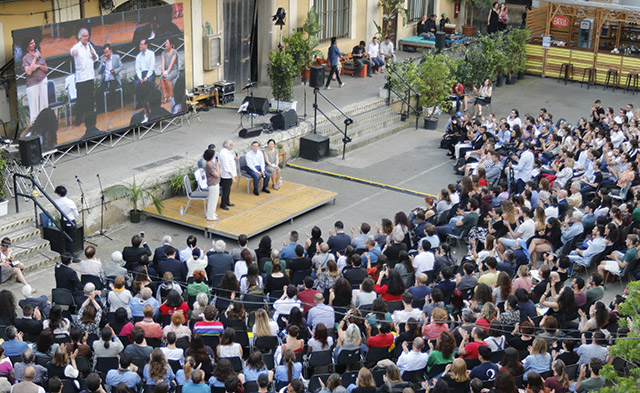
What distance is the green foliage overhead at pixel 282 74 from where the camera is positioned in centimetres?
2173

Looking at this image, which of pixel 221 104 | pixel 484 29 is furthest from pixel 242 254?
pixel 484 29

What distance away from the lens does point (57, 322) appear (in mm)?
10570

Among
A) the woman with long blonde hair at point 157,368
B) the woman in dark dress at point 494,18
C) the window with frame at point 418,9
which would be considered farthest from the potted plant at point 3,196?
the woman in dark dress at point 494,18

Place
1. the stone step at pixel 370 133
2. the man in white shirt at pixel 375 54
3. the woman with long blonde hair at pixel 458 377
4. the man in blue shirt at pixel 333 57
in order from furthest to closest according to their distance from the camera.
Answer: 1. the man in white shirt at pixel 375 54
2. the man in blue shirt at pixel 333 57
3. the stone step at pixel 370 133
4. the woman with long blonde hair at pixel 458 377

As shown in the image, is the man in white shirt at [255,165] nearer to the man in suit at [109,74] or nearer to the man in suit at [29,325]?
the man in suit at [109,74]

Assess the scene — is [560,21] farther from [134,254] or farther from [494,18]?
[134,254]

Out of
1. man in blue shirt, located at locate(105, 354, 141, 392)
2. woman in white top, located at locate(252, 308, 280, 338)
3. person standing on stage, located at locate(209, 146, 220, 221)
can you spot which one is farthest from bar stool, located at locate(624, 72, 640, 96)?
man in blue shirt, located at locate(105, 354, 141, 392)

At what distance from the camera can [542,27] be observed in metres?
28.8

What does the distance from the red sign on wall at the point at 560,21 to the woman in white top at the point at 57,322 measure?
2191 centimetres

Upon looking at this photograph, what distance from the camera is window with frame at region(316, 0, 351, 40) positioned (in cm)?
2594

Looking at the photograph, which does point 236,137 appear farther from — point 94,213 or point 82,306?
point 82,306

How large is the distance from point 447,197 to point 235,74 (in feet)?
32.2

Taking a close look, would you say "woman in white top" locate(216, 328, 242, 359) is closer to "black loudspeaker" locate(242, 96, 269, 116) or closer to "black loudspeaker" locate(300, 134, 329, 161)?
"black loudspeaker" locate(300, 134, 329, 161)

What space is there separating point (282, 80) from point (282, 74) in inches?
6.8
